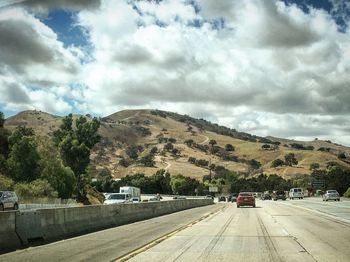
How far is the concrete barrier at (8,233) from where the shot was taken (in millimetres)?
13828

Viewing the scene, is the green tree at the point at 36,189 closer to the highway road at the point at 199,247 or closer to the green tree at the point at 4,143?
the green tree at the point at 4,143

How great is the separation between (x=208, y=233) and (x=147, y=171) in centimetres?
16409

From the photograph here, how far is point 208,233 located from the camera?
19.4 metres

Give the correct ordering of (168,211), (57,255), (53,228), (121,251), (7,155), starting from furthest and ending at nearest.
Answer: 1. (7,155)
2. (168,211)
3. (53,228)
4. (121,251)
5. (57,255)

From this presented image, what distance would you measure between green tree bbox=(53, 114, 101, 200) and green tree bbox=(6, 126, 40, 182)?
19.9 meters

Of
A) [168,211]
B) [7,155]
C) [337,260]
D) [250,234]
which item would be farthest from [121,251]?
[7,155]

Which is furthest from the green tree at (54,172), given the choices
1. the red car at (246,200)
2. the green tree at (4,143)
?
the red car at (246,200)

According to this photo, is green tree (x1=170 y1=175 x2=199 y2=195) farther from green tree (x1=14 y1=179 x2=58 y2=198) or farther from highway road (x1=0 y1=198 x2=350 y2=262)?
highway road (x1=0 y1=198 x2=350 y2=262)

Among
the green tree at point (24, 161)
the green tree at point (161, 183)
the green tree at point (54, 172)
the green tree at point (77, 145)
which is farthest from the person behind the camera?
the green tree at point (161, 183)

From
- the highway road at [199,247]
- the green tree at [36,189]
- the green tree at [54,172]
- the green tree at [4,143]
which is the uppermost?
the green tree at [4,143]

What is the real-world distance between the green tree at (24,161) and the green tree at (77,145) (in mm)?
19916

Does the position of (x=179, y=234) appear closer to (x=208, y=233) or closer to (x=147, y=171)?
(x=208, y=233)

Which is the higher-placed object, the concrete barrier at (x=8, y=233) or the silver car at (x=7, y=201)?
the silver car at (x=7, y=201)

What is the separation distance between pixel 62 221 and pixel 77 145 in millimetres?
84375
